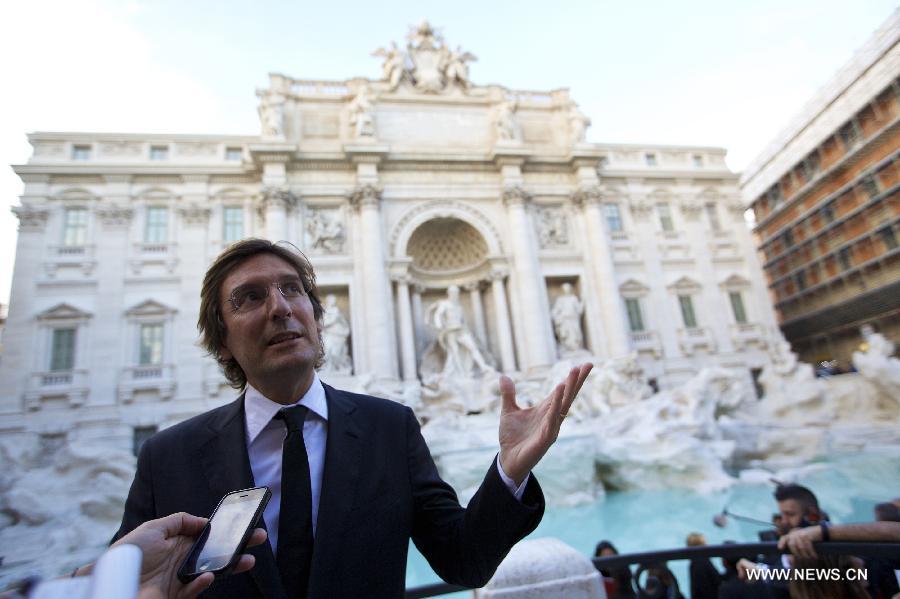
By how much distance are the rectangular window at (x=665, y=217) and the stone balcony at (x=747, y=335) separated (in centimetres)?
472

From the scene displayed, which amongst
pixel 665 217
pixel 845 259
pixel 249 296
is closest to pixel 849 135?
pixel 845 259

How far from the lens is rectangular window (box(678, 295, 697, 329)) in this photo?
62.0 feet

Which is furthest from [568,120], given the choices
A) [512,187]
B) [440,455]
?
[440,455]

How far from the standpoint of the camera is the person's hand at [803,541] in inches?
82.3

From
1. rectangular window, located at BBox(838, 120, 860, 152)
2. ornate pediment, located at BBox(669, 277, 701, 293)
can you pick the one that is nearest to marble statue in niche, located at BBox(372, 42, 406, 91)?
ornate pediment, located at BBox(669, 277, 701, 293)

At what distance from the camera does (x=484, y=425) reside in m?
11.4

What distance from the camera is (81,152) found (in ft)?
52.6

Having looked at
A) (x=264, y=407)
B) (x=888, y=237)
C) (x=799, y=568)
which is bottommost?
(x=799, y=568)

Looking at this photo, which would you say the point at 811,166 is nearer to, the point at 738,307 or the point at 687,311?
the point at 738,307

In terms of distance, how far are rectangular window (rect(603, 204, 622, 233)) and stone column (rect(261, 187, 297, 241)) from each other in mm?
12621

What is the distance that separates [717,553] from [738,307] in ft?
66.5

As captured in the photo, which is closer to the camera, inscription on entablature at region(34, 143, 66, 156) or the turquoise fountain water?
the turquoise fountain water

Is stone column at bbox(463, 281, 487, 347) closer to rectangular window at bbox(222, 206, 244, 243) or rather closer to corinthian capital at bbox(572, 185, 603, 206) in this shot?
corinthian capital at bbox(572, 185, 603, 206)

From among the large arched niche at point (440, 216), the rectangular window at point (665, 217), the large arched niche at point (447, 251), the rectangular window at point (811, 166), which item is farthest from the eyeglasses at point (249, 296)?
the rectangular window at point (811, 166)
